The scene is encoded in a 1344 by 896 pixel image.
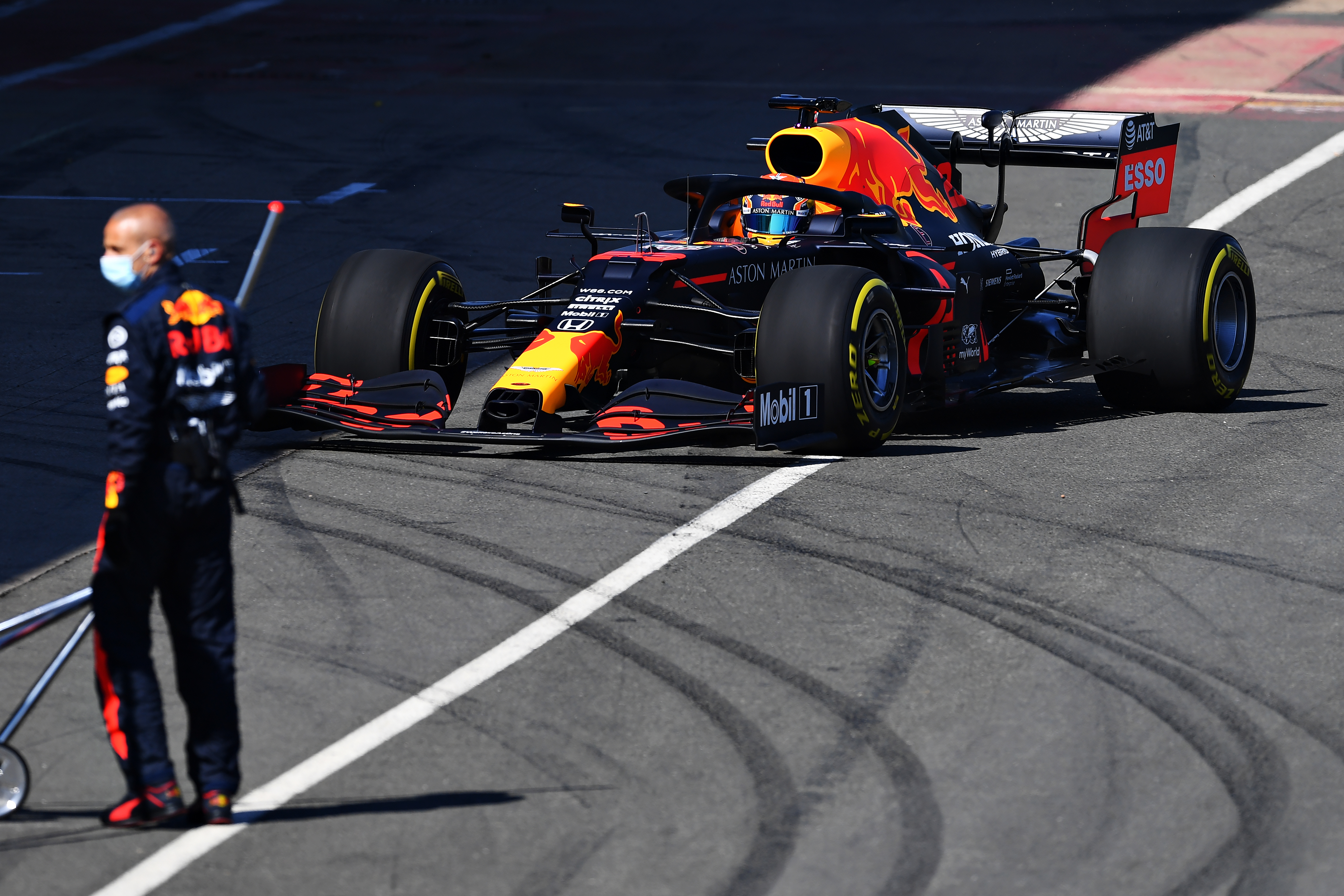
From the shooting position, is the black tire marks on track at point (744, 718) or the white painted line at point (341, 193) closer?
the black tire marks on track at point (744, 718)

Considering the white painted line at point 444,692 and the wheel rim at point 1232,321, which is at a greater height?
the wheel rim at point 1232,321

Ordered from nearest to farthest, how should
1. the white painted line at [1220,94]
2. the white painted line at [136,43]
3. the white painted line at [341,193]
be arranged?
the white painted line at [341,193] < the white painted line at [1220,94] < the white painted line at [136,43]

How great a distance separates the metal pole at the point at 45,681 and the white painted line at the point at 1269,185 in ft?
40.7

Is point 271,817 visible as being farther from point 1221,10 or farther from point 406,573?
point 1221,10

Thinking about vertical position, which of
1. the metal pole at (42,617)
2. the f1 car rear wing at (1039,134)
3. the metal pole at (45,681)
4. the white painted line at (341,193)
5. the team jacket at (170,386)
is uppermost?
the f1 car rear wing at (1039,134)

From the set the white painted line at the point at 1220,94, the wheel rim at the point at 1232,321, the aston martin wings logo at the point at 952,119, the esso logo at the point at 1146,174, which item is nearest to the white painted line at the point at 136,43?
the white painted line at the point at 1220,94

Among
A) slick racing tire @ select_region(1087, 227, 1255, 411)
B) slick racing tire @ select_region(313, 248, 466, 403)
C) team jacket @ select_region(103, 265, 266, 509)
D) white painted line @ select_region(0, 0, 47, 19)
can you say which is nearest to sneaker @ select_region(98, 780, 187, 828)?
team jacket @ select_region(103, 265, 266, 509)

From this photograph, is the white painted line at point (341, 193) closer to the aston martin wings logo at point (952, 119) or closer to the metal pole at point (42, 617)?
the aston martin wings logo at point (952, 119)

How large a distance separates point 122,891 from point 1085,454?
240 inches

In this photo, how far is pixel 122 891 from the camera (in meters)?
5.14

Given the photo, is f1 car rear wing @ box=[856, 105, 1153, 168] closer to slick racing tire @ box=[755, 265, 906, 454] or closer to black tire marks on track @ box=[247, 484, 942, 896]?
slick racing tire @ box=[755, 265, 906, 454]

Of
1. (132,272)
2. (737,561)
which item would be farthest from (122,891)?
(737,561)

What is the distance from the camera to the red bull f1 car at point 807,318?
374 inches

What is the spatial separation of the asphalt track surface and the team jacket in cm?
103
